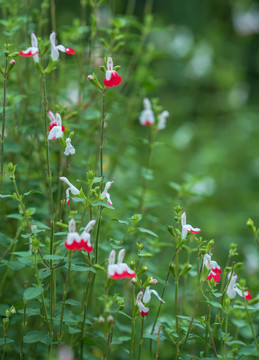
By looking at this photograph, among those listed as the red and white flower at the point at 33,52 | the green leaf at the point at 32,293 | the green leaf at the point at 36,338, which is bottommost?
the green leaf at the point at 36,338

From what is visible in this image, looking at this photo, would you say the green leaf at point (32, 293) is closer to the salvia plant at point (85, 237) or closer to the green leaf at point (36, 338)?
the salvia plant at point (85, 237)

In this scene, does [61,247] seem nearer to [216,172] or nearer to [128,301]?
[128,301]

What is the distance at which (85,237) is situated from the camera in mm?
1204

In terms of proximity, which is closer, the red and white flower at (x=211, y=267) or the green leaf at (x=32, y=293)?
the green leaf at (x=32, y=293)

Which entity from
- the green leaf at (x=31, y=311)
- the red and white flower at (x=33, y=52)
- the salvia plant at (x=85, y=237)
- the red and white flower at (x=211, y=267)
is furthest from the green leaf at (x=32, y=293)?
the red and white flower at (x=33, y=52)

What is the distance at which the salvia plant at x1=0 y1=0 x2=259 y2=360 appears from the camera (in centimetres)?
135

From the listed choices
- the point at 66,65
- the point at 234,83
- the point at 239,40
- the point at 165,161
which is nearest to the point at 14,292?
the point at 66,65

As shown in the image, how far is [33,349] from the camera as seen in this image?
5.55ft

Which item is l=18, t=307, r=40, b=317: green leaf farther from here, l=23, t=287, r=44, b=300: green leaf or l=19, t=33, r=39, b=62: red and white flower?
l=19, t=33, r=39, b=62: red and white flower

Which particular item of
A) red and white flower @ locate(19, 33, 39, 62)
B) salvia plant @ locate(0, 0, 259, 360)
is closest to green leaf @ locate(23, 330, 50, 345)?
salvia plant @ locate(0, 0, 259, 360)


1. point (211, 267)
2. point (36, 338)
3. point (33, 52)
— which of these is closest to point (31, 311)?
point (36, 338)

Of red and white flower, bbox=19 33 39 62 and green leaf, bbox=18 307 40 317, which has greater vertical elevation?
red and white flower, bbox=19 33 39 62

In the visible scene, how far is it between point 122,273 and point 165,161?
10.4 feet

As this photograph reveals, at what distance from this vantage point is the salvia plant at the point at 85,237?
1.35 metres
